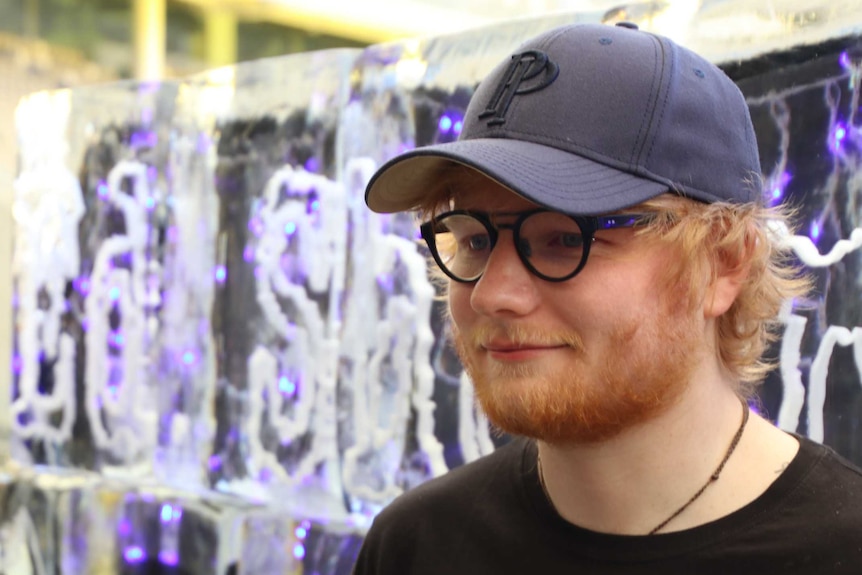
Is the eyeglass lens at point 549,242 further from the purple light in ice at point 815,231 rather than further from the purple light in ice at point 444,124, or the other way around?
the purple light in ice at point 444,124

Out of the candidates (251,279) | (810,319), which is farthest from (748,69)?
(251,279)

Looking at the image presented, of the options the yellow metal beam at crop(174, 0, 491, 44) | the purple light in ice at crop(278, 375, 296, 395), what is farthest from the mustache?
the yellow metal beam at crop(174, 0, 491, 44)

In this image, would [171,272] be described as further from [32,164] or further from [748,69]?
[748,69]

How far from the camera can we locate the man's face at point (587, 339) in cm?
134

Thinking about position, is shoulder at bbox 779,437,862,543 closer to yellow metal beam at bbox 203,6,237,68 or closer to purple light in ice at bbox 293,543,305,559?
purple light in ice at bbox 293,543,305,559

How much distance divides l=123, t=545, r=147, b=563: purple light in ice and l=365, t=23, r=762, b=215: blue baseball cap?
116 inches

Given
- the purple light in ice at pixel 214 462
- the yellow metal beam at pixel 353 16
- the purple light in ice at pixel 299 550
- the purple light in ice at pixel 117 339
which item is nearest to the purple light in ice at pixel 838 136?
the purple light in ice at pixel 299 550

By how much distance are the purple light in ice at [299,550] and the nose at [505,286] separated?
2239 mm

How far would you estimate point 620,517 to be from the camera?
144cm

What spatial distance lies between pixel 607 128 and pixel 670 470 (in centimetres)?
56

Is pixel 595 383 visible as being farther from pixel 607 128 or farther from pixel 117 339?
pixel 117 339

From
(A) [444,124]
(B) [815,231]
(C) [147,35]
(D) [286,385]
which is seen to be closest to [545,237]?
(B) [815,231]

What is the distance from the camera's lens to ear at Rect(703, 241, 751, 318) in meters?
1.45

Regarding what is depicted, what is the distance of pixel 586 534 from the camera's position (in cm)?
143
